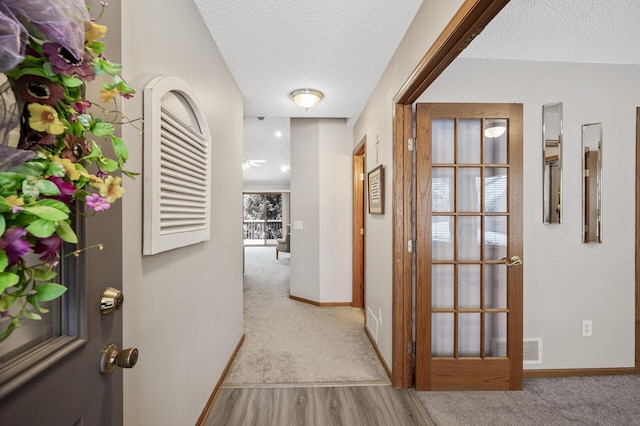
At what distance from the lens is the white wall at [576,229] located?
216cm

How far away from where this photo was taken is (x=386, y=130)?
2.30 metres

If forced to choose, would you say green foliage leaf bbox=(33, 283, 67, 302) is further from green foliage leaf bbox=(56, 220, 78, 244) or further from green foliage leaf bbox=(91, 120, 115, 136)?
green foliage leaf bbox=(91, 120, 115, 136)

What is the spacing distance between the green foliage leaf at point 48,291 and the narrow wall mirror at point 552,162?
2765 mm

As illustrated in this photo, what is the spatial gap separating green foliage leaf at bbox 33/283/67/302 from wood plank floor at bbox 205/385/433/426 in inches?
67.7

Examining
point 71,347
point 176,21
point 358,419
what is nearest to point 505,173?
point 358,419

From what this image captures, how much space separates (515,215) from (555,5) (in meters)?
1.30

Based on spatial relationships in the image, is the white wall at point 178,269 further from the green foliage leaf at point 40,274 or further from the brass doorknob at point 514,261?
the brass doorknob at point 514,261

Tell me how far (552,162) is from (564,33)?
0.89 m

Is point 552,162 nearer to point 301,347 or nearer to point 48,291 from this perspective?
point 301,347

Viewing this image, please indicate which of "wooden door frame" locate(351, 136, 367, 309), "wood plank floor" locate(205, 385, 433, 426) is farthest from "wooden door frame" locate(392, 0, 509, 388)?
"wooden door frame" locate(351, 136, 367, 309)

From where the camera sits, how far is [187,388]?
4.83 feet

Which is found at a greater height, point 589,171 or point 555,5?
point 555,5

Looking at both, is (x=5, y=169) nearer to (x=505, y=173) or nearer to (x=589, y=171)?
(x=505, y=173)

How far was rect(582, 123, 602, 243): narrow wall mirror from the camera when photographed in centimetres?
215
